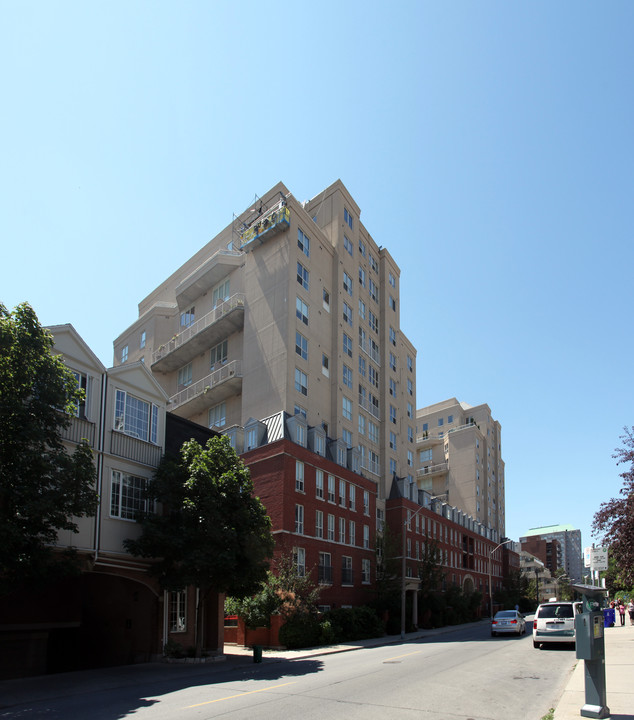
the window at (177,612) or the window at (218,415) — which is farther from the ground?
the window at (218,415)

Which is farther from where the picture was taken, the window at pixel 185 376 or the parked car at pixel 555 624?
the window at pixel 185 376

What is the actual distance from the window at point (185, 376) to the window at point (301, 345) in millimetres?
11750

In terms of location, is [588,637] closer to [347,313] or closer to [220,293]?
[347,313]

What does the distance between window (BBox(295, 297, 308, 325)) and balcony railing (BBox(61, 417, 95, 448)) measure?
22693mm

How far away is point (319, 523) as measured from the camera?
37.2 m

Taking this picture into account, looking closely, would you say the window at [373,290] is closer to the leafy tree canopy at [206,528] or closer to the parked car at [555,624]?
the parked car at [555,624]

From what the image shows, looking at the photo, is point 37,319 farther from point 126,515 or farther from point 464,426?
point 464,426

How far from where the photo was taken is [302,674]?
17578 mm

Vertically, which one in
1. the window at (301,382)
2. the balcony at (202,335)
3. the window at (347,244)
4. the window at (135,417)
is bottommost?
the window at (135,417)

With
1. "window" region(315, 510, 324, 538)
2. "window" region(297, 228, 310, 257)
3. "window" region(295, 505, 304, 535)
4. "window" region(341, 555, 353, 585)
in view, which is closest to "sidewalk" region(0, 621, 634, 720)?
"window" region(295, 505, 304, 535)

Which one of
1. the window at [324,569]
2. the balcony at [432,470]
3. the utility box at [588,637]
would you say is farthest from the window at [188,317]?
the balcony at [432,470]

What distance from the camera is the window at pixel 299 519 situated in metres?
34.6

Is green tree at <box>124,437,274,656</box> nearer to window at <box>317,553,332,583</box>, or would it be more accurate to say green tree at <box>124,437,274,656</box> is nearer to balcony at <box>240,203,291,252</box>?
window at <box>317,553,332,583</box>

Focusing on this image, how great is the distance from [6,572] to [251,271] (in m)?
31.3
